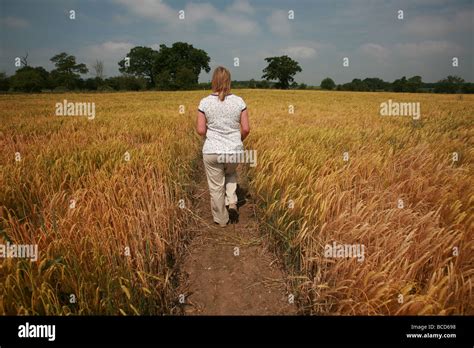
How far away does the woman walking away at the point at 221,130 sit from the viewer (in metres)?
2.79

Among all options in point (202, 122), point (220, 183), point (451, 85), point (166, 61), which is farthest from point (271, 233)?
point (166, 61)

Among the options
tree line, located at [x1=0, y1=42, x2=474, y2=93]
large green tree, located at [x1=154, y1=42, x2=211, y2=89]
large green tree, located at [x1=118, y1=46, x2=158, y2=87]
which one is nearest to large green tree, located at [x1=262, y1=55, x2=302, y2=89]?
tree line, located at [x1=0, y1=42, x2=474, y2=93]

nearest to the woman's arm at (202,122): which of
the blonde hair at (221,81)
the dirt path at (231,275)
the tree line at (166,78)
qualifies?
the blonde hair at (221,81)

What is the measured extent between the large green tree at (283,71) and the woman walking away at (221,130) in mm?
75012

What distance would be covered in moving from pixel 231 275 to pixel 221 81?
6.63 feet

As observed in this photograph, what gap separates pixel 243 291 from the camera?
213cm

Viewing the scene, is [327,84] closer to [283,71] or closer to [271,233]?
[283,71]

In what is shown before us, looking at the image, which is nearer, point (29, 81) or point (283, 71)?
point (29, 81)

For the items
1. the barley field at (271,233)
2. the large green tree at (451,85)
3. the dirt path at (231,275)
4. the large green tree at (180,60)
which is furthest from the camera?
the large green tree at (180,60)

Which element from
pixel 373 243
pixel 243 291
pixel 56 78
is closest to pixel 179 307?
pixel 243 291

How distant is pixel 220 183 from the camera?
3.01 m

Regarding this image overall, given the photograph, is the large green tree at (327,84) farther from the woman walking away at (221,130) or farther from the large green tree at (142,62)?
the woman walking away at (221,130)

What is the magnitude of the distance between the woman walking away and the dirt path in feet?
1.04
